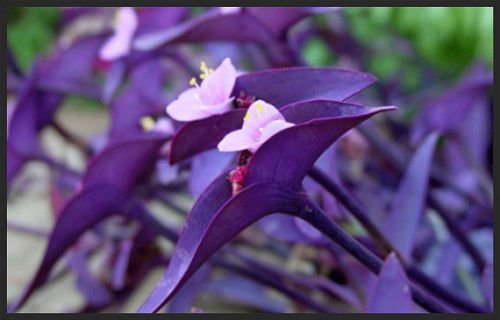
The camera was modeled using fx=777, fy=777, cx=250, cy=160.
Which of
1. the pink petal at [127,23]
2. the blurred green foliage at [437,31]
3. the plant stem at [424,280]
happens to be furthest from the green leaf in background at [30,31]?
the plant stem at [424,280]

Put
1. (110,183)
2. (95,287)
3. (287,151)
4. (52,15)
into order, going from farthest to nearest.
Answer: (52,15) < (95,287) < (110,183) < (287,151)

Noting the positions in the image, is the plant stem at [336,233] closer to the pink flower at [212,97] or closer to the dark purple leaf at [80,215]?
the pink flower at [212,97]

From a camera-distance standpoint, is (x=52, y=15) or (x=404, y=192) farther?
(x=52, y=15)

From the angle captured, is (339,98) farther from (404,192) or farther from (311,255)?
(311,255)

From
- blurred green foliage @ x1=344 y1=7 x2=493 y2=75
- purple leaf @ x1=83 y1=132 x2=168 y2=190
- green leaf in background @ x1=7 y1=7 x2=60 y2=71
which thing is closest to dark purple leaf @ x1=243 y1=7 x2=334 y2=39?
purple leaf @ x1=83 y1=132 x2=168 y2=190

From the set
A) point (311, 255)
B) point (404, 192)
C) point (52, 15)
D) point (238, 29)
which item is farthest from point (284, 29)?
point (52, 15)

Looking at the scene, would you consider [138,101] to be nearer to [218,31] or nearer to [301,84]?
[218,31]

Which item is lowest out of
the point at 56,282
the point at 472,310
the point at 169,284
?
the point at 56,282

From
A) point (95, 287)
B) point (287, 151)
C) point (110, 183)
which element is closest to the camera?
A: point (287, 151)
